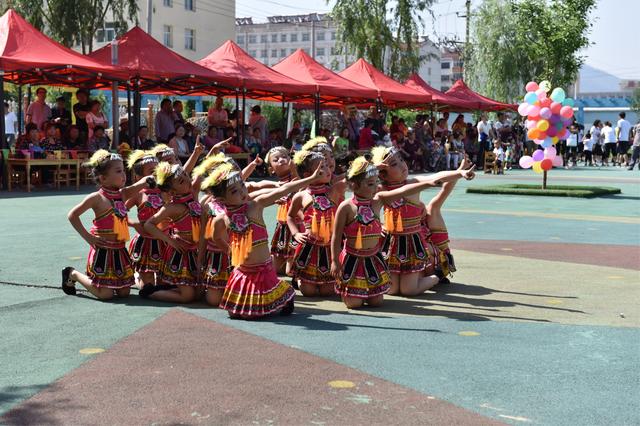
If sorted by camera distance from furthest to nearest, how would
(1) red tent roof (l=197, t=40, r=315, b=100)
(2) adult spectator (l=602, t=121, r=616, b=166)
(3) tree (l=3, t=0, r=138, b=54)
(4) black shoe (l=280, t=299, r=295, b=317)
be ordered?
(2) adult spectator (l=602, t=121, r=616, b=166)
(3) tree (l=3, t=0, r=138, b=54)
(1) red tent roof (l=197, t=40, r=315, b=100)
(4) black shoe (l=280, t=299, r=295, b=317)

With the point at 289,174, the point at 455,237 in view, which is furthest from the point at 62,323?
the point at 455,237

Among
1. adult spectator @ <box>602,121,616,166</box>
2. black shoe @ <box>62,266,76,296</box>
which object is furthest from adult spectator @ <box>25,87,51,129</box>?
adult spectator @ <box>602,121,616,166</box>

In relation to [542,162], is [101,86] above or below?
above

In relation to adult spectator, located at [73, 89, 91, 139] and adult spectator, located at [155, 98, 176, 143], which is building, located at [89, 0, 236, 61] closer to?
adult spectator, located at [155, 98, 176, 143]

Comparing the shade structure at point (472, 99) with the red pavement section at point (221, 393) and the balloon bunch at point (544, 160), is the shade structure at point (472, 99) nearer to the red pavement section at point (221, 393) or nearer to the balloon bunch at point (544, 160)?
the balloon bunch at point (544, 160)

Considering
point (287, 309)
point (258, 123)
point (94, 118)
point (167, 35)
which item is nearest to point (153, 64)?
point (94, 118)

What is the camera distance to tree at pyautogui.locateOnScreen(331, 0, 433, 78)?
34562mm

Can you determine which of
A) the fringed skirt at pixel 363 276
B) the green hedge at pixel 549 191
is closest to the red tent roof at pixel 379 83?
the green hedge at pixel 549 191

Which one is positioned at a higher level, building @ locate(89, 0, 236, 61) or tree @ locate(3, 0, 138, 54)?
building @ locate(89, 0, 236, 61)

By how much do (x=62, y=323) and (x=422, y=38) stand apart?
106 ft

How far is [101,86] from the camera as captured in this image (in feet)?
72.3

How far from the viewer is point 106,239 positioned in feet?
22.1

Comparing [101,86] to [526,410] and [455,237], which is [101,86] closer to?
[455,237]

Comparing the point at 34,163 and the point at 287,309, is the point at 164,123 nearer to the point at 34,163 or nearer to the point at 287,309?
the point at 34,163
